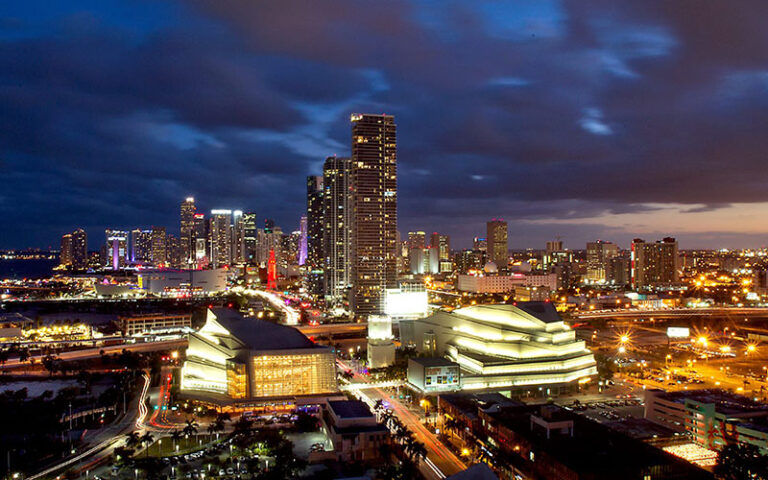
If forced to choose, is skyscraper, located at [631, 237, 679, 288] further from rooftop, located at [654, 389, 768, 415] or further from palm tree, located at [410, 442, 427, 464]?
palm tree, located at [410, 442, 427, 464]

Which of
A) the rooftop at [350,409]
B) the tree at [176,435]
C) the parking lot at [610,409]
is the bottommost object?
the parking lot at [610,409]

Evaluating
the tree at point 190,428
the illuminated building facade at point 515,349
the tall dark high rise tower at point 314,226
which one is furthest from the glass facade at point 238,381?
the tall dark high rise tower at point 314,226

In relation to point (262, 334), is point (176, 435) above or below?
below

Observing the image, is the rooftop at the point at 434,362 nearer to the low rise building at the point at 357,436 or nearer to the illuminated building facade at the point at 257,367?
the illuminated building facade at the point at 257,367

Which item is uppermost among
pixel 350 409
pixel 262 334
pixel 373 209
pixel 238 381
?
pixel 373 209

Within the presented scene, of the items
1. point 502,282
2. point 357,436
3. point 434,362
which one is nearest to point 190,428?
point 357,436

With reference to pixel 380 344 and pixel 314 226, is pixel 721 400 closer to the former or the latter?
pixel 380 344
